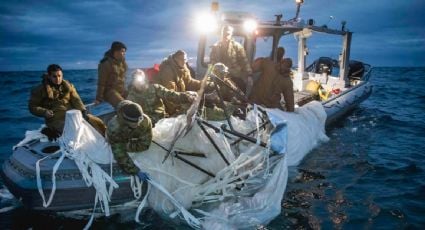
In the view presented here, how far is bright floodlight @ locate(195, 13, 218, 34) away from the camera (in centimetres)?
888

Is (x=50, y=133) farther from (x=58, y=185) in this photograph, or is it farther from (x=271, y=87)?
(x=271, y=87)

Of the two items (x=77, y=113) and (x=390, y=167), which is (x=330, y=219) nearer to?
(x=390, y=167)

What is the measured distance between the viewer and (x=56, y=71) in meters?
5.64

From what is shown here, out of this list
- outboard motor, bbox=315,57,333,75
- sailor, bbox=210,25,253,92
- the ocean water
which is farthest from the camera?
outboard motor, bbox=315,57,333,75

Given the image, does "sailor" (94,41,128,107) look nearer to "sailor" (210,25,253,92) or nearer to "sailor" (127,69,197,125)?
"sailor" (127,69,197,125)

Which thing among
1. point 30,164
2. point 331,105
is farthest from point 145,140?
point 331,105

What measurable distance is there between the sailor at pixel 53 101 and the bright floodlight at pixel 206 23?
13.5 feet

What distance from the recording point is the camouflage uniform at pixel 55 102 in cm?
562

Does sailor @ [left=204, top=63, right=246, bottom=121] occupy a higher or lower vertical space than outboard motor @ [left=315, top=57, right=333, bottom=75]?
lower

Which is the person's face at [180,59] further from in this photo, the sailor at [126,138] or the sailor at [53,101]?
the sailor at [126,138]

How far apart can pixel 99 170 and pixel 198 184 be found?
1.50 m

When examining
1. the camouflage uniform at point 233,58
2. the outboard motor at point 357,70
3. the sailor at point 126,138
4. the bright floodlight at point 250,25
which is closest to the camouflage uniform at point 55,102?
the sailor at point 126,138

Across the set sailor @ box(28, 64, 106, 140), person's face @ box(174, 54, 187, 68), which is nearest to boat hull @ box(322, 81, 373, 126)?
person's face @ box(174, 54, 187, 68)

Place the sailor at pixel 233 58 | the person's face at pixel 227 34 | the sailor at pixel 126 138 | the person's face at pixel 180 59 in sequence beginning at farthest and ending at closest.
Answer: the sailor at pixel 233 58 < the person's face at pixel 227 34 < the person's face at pixel 180 59 < the sailor at pixel 126 138
